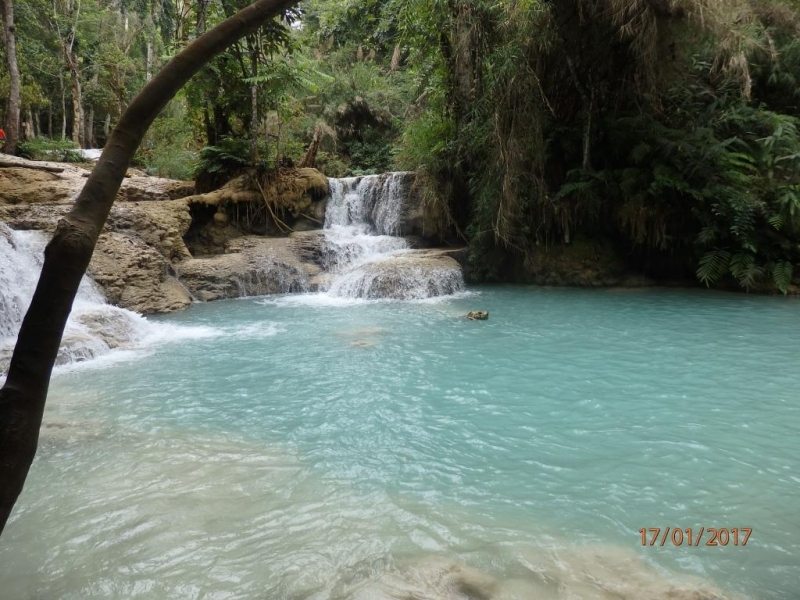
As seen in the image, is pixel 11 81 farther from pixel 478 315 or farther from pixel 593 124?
pixel 593 124

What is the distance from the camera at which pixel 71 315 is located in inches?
281

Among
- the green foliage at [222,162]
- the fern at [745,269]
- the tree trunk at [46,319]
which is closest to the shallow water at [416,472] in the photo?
the tree trunk at [46,319]

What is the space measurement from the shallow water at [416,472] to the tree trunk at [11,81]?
1199 centimetres

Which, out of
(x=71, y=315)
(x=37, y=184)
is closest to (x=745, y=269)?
(x=71, y=315)

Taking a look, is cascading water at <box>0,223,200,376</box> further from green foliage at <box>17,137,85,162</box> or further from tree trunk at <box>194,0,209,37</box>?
green foliage at <box>17,137,85,162</box>

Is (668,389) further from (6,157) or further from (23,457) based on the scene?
(6,157)

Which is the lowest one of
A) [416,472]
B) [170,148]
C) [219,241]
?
[416,472]

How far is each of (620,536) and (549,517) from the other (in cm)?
37

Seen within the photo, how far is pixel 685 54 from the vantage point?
32.4ft

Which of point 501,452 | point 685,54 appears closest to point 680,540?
point 501,452

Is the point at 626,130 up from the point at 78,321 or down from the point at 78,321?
up

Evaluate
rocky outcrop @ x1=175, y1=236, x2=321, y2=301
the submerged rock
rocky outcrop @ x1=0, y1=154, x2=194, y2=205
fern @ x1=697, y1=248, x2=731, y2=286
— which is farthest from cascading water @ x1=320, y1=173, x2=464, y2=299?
rocky outcrop @ x1=0, y1=154, x2=194, y2=205

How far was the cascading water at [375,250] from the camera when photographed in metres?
10.7

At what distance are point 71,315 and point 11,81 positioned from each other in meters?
10.9
